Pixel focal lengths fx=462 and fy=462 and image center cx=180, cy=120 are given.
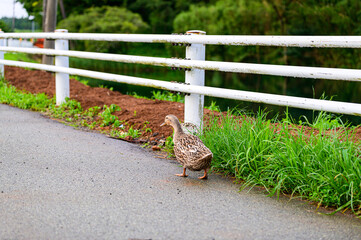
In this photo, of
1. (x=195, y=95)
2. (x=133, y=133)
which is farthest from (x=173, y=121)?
(x=133, y=133)

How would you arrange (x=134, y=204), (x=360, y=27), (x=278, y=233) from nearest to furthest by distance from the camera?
(x=278, y=233) → (x=134, y=204) → (x=360, y=27)

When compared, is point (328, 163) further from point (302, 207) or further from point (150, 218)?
point (150, 218)

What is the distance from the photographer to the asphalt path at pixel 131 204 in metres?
3.04

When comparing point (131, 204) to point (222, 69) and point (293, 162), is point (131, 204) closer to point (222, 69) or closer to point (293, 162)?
point (293, 162)

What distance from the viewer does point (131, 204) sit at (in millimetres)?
3533

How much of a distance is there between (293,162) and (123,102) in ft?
13.5

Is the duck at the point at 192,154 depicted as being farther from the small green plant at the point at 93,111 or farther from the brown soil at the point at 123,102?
the small green plant at the point at 93,111

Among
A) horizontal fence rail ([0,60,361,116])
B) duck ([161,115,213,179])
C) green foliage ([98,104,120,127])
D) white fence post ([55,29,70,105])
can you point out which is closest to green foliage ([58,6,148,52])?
white fence post ([55,29,70,105])

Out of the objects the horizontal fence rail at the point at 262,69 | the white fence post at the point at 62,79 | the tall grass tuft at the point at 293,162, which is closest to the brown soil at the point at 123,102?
the white fence post at the point at 62,79

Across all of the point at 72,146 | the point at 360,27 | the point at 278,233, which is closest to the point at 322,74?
the point at 278,233

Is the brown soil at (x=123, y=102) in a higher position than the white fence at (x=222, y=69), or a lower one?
lower

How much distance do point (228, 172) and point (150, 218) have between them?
134 centimetres

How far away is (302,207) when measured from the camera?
11.7ft

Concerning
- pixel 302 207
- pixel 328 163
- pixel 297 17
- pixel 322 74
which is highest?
pixel 297 17
